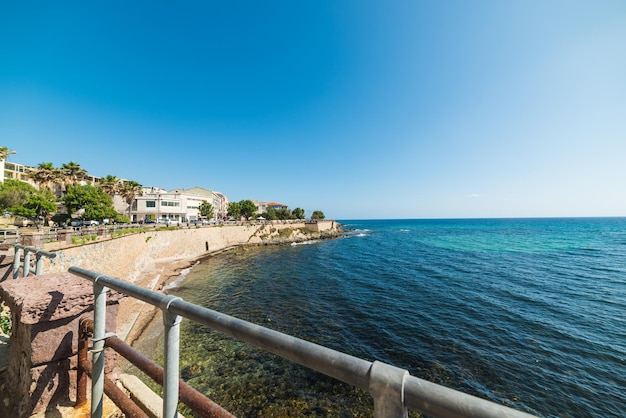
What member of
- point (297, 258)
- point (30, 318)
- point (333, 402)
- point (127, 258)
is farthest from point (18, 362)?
point (297, 258)

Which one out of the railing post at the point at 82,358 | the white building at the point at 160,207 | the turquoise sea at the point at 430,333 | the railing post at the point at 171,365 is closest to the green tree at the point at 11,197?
the white building at the point at 160,207

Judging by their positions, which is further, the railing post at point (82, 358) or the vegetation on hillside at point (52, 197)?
the vegetation on hillside at point (52, 197)

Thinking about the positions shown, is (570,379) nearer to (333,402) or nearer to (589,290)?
(333,402)

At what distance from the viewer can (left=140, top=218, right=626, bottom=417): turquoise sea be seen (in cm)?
902

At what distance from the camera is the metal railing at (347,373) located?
0.76 meters

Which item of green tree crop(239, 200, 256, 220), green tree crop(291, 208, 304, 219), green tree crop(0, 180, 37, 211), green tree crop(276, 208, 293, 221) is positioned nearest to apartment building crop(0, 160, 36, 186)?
green tree crop(0, 180, 37, 211)

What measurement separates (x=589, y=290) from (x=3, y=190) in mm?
63567

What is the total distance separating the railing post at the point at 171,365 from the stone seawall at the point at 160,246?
9117 mm

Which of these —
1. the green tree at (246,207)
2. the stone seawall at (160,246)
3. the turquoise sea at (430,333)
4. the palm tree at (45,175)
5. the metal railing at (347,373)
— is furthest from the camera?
the green tree at (246,207)

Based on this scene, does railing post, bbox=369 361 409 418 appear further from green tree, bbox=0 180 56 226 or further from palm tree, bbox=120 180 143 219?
palm tree, bbox=120 180 143 219

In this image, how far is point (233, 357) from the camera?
10938 mm

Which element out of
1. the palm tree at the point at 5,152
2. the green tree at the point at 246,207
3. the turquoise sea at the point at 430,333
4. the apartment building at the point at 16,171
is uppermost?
the apartment building at the point at 16,171

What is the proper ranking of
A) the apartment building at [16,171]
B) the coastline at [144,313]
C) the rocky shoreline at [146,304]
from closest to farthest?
the coastline at [144,313], the rocky shoreline at [146,304], the apartment building at [16,171]

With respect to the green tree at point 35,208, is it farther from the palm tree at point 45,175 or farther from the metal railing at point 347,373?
the metal railing at point 347,373
